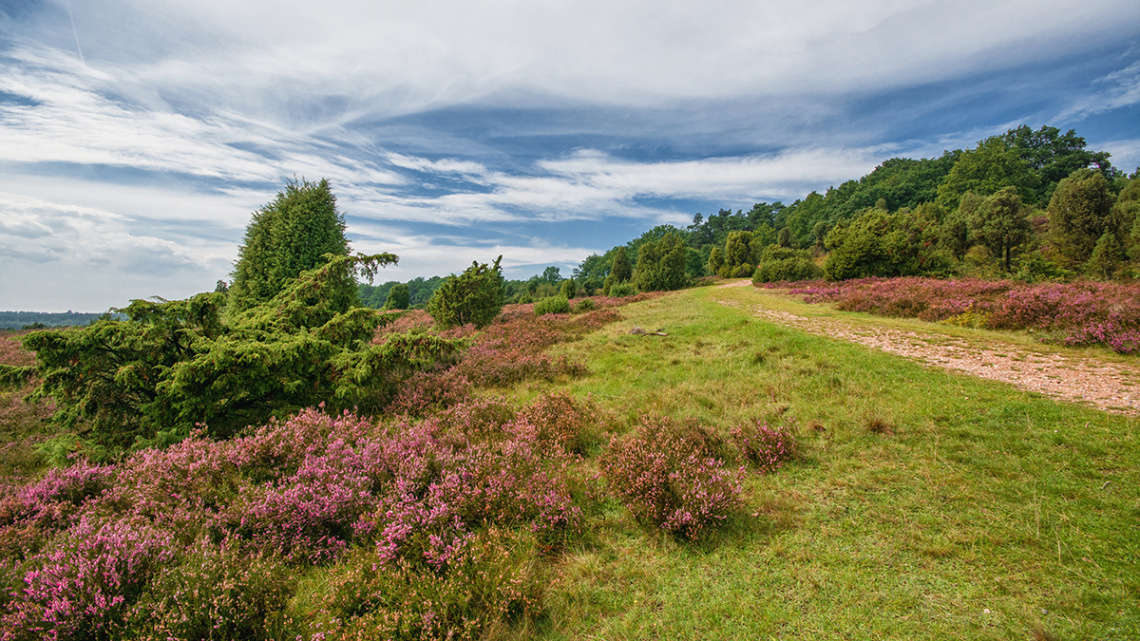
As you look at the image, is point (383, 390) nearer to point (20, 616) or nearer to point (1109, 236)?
point (20, 616)

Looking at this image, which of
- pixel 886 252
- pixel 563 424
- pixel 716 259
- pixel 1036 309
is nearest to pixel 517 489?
pixel 563 424

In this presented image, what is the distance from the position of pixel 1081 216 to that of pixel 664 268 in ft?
94.8

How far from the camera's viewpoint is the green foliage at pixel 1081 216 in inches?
942

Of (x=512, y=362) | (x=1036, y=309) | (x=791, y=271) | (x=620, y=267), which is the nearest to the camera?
(x=512, y=362)

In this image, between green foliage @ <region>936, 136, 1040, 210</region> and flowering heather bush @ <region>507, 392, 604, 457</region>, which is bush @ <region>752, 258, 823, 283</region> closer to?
flowering heather bush @ <region>507, 392, 604, 457</region>

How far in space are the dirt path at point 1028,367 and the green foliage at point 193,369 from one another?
31.4 feet

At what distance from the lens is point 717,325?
14055 millimetres

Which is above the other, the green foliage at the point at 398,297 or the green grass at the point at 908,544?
the green foliage at the point at 398,297

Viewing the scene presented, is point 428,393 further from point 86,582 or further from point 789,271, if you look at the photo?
point 789,271

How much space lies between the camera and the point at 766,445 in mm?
4957

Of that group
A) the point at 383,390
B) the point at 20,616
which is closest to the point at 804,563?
the point at 20,616

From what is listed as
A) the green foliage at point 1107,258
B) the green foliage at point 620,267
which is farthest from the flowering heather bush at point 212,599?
the green foliage at point 620,267

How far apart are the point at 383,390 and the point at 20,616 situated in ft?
16.7

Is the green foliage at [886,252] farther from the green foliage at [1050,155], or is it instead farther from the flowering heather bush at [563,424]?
the green foliage at [1050,155]
